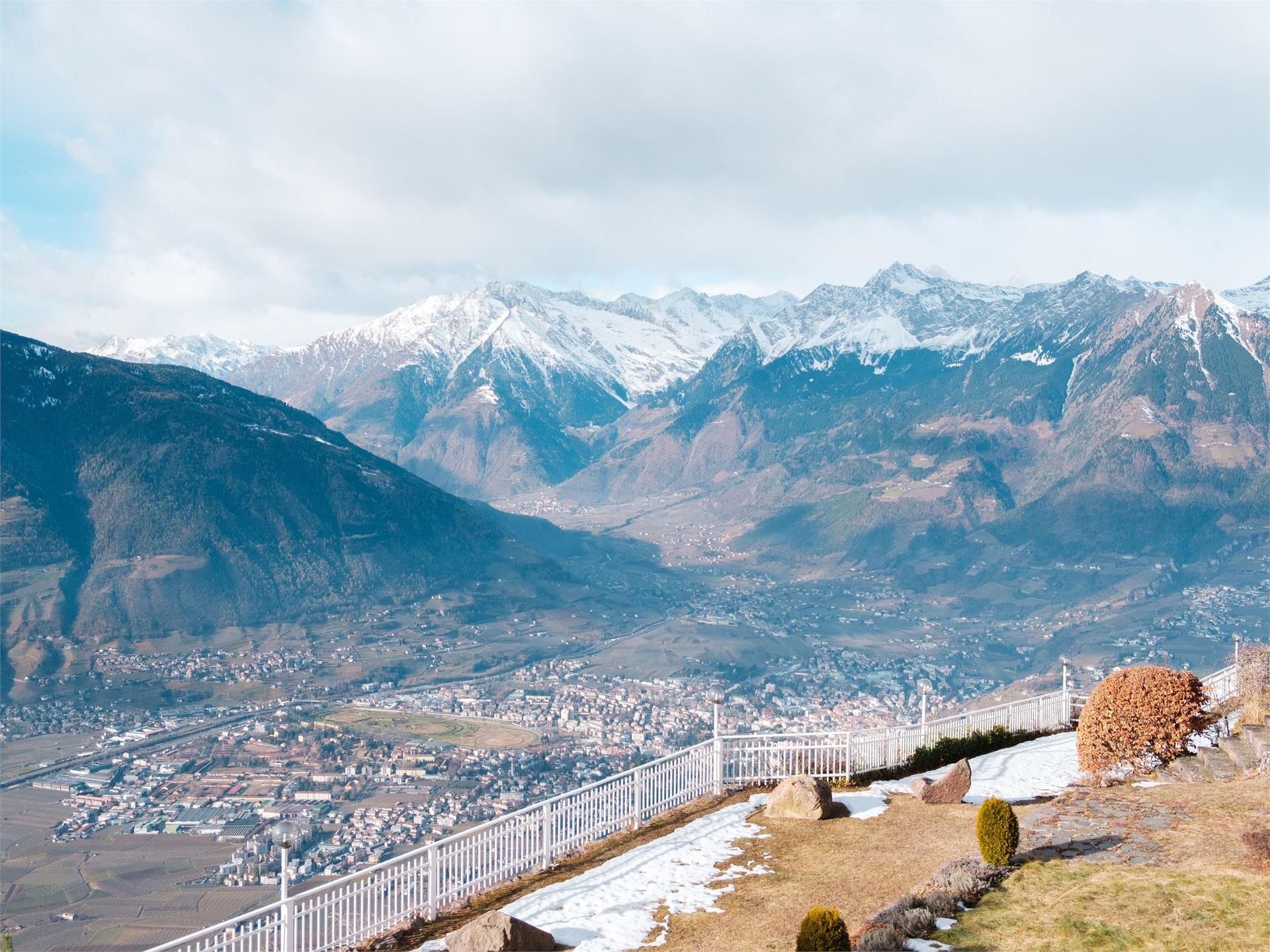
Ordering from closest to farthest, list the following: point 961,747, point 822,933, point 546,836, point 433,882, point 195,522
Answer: point 822,933
point 433,882
point 546,836
point 961,747
point 195,522

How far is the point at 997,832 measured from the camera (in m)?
12.8

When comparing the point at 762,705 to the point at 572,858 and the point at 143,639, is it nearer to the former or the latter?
the point at 143,639

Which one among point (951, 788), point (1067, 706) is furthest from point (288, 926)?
point (1067, 706)

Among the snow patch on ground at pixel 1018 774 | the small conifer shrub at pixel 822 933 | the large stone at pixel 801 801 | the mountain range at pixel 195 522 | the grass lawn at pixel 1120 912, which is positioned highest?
the mountain range at pixel 195 522

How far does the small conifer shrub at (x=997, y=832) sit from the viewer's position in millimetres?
12812

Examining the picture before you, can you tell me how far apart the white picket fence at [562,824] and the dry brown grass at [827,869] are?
258 cm

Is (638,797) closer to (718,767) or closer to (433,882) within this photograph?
(718,767)

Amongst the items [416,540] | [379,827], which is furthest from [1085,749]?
[416,540]

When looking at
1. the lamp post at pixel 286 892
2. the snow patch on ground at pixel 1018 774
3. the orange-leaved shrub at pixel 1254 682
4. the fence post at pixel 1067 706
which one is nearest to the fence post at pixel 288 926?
the lamp post at pixel 286 892

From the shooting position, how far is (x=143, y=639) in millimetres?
107750

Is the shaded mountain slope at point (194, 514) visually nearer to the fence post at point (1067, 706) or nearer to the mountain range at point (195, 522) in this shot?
the mountain range at point (195, 522)

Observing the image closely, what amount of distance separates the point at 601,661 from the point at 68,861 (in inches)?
3281

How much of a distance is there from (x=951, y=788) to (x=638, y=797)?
20.7ft

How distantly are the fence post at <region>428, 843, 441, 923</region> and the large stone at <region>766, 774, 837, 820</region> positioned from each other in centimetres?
672
